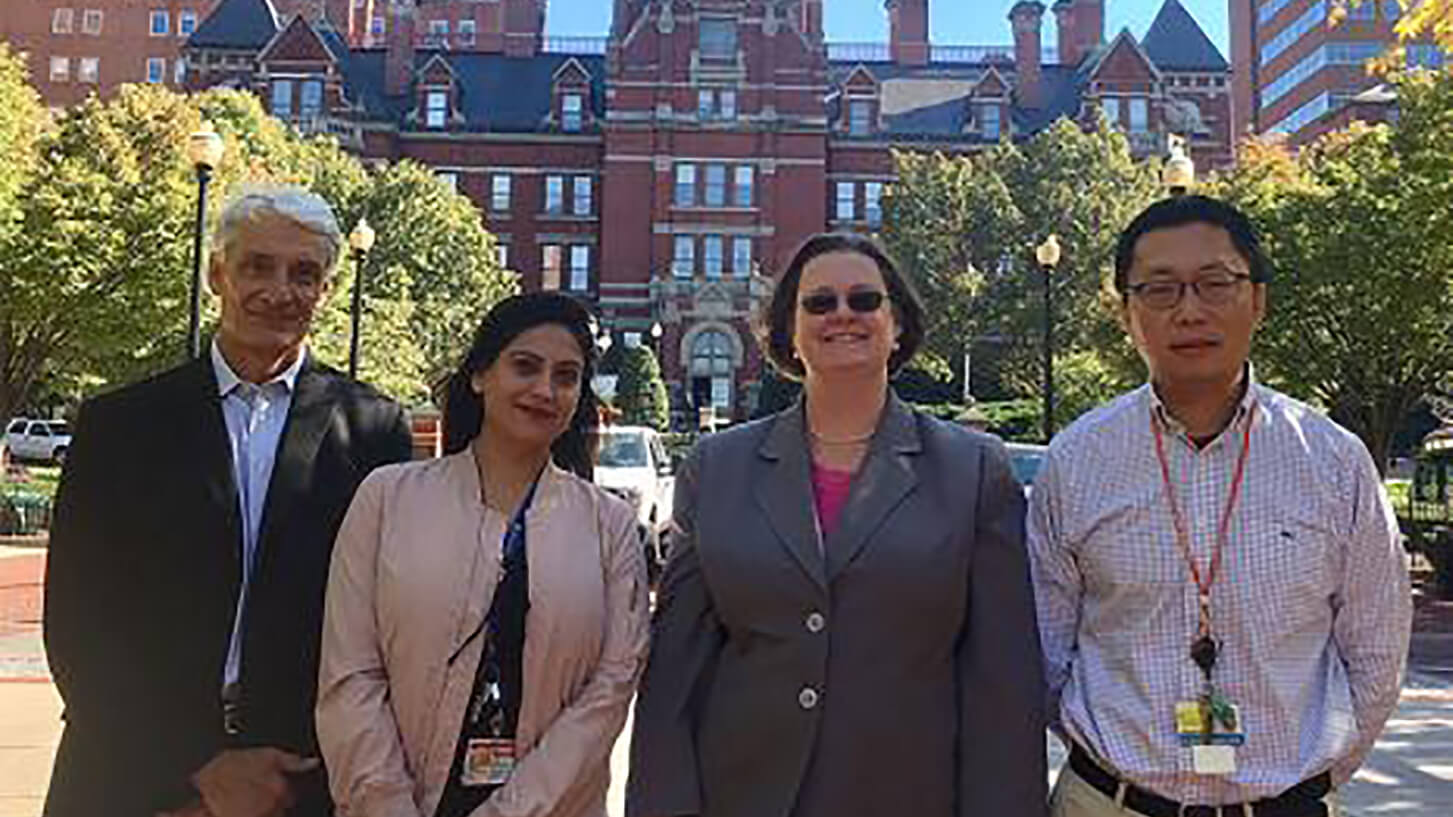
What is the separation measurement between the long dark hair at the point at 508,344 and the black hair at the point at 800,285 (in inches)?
20.1

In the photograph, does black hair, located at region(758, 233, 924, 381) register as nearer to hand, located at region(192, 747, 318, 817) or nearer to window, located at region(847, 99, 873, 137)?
hand, located at region(192, 747, 318, 817)

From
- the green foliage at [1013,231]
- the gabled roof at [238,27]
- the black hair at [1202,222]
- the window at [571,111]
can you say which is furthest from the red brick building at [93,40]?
the black hair at [1202,222]

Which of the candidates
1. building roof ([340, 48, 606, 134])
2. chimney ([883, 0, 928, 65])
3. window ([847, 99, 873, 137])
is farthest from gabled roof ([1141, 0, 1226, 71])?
building roof ([340, 48, 606, 134])

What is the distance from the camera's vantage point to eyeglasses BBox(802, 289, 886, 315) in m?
3.05

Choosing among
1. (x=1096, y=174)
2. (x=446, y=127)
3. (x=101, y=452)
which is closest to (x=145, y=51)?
(x=446, y=127)

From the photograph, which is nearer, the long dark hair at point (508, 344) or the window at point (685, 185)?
the long dark hair at point (508, 344)

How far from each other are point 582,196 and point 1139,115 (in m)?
26.6

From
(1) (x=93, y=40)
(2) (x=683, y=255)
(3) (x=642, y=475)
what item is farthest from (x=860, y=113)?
(1) (x=93, y=40)

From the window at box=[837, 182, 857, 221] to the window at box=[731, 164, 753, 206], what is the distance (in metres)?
4.98

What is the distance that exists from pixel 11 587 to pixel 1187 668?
16.8 metres

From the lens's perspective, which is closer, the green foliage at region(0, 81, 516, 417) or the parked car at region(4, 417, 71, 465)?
the green foliage at region(0, 81, 516, 417)

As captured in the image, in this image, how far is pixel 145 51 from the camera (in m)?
87.1

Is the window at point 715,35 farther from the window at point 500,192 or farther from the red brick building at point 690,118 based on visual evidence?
the window at point 500,192

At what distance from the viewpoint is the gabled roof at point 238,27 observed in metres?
58.3
